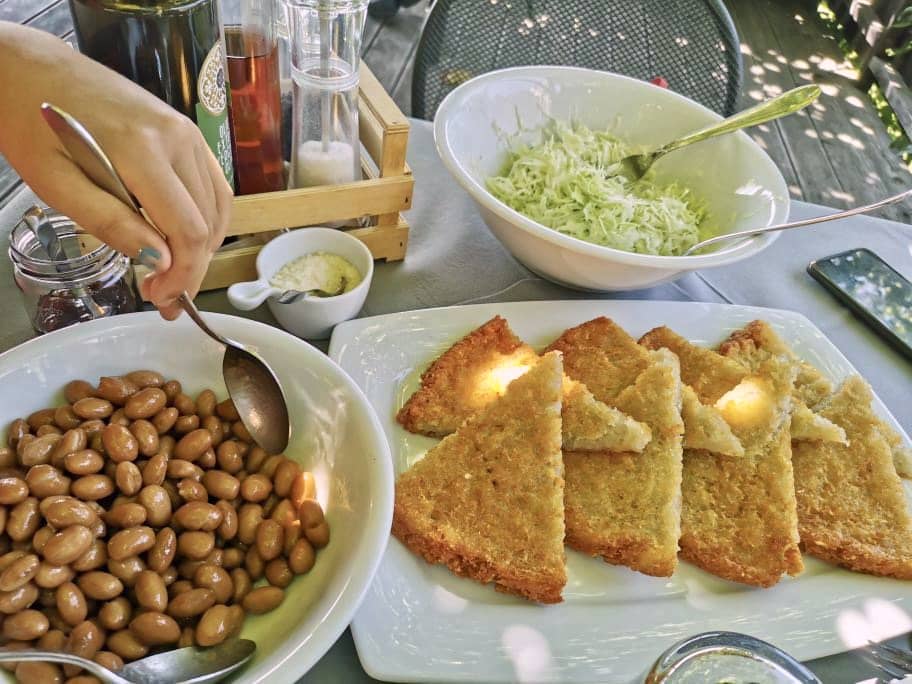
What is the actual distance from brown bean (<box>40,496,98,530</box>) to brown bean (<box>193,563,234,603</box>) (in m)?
0.15

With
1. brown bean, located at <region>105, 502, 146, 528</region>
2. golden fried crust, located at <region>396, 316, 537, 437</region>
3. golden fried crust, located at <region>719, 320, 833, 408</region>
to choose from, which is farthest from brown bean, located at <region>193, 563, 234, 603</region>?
golden fried crust, located at <region>719, 320, 833, 408</region>

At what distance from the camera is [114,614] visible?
873 millimetres

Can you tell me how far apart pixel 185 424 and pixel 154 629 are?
0.31 m

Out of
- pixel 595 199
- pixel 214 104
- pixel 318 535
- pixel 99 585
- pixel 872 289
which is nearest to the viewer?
pixel 99 585

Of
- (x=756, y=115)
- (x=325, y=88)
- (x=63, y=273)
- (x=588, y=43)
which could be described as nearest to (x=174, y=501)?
(x=63, y=273)

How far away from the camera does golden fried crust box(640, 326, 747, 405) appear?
1405 mm

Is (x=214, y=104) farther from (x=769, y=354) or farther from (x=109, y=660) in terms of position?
(x=769, y=354)

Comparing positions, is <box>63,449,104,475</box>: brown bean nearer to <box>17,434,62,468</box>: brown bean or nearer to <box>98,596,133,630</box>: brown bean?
<box>17,434,62,468</box>: brown bean

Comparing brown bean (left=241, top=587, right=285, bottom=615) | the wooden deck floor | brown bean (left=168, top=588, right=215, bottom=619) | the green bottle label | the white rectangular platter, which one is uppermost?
the green bottle label

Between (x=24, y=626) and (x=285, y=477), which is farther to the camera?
(x=285, y=477)

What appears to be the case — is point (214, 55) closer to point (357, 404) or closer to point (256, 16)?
point (256, 16)

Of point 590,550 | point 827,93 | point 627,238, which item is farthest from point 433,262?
point 827,93

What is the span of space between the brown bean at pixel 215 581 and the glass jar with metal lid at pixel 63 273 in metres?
0.52

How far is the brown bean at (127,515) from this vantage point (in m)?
0.94
